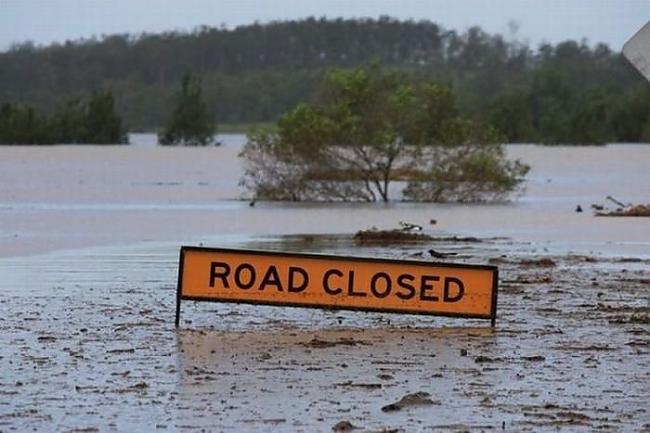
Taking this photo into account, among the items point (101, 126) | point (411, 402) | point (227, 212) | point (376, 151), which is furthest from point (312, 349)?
point (101, 126)

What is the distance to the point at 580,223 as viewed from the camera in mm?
35156

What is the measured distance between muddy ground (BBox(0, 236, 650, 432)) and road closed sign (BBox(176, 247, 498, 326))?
0.73 feet

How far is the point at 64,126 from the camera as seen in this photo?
367 feet

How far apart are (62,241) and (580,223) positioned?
11.3 metres

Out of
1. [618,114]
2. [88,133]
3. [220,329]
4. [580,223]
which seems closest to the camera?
[220,329]

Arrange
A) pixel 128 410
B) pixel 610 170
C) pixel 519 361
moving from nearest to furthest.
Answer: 1. pixel 128 410
2. pixel 519 361
3. pixel 610 170

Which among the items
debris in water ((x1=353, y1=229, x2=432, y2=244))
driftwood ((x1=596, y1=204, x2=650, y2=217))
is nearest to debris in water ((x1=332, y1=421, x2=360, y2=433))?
debris in water ((x1=353, y1=229, x2=432, y2=244))

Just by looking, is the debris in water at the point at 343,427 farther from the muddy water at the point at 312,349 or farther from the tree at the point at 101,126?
the tree at the point at 101,126

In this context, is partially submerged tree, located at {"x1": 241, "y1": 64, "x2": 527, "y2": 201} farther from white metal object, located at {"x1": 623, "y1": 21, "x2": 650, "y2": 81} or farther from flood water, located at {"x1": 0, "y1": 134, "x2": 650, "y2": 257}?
white metal object, located at {"x1": 623, "y1": 21, "x2": 650, "y2": 81}

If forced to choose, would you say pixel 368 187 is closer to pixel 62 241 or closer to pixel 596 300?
pixel 62 241

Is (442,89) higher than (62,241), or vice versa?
(442,89)

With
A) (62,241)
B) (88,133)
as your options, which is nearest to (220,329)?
(62,241)

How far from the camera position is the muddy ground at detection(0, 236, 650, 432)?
9742mm

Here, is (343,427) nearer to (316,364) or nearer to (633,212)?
(316,364)
